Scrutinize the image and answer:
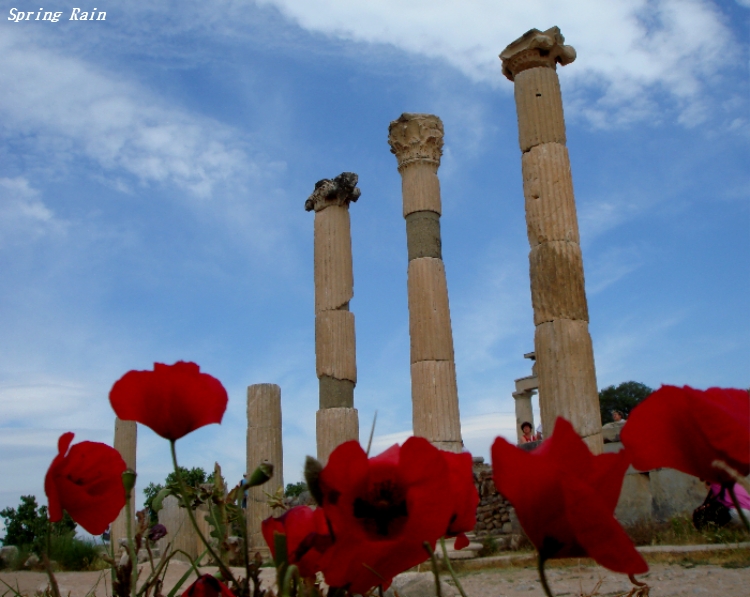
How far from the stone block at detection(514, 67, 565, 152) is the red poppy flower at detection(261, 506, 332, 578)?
1152cm

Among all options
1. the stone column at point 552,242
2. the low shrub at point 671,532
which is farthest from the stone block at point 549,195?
the low shrub at point 671,532

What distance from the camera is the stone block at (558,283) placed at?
35.8 ft

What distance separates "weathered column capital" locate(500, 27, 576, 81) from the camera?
12227 mm

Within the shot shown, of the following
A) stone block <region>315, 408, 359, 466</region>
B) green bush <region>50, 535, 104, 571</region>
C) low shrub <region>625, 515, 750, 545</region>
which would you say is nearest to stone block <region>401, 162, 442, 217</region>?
stone block <region>315, 408, 359, 466</region>

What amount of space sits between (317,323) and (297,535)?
14.5 meters

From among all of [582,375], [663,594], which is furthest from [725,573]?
[582,375]

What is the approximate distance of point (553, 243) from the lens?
11.2 metres

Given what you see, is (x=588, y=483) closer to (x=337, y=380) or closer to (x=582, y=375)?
(x=582, y=375)

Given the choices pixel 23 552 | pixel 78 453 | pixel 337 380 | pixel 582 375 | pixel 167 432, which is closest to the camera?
pixel 167 432

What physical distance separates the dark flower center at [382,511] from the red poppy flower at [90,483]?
1.33 ft

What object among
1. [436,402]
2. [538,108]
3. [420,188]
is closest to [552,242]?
[538,108]

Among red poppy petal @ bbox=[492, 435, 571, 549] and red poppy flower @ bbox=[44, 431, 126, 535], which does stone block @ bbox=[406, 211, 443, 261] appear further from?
red poppy petal @ bbox=[492, 435, 571, 549]

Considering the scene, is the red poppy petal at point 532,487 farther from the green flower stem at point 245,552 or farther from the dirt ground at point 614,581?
the dirt ground at point 614,581

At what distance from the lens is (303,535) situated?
3.03 feet
